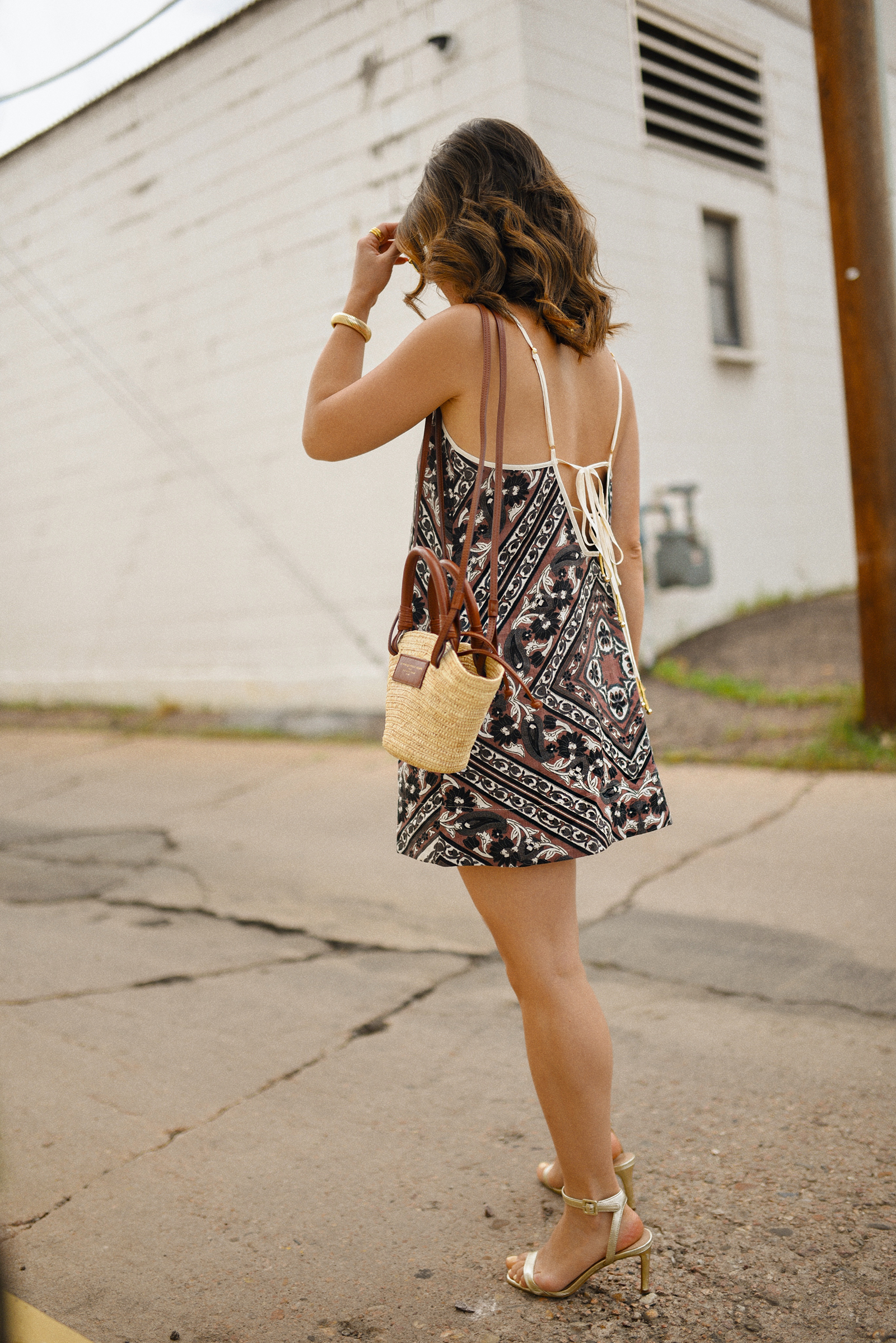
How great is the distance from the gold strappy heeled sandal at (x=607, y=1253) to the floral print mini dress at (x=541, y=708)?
1.97 feet

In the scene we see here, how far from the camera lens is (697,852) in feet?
14.0

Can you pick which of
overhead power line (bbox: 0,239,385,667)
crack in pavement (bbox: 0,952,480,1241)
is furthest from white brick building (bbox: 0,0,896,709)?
crack in pavement (bbox: 0,952,480,1241)

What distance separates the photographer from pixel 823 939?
3.33 metres

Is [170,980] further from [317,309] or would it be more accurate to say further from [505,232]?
[317,309]

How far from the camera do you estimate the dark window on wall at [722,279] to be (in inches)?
313

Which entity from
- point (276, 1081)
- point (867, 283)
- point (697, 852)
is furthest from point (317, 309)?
point (276, 1081)

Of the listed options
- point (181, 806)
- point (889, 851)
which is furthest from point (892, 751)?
point (181, 806)

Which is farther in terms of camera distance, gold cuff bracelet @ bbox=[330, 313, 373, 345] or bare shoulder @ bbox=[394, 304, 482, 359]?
gold cuff bracelet @ bbox=[330, 313, 373, 345]

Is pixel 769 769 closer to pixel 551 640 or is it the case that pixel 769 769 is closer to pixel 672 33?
pixel 551 640

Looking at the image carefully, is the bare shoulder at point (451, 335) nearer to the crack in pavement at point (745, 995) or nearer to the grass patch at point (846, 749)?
the crack in pavement at point (745, 995)

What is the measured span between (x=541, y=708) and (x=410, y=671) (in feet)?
0.72

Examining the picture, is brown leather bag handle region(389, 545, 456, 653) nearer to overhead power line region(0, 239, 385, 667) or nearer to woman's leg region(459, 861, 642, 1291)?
woman's leg region(459, 861, 642, 1291)

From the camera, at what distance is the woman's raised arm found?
1.70 m

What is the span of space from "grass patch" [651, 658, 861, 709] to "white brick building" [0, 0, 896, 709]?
38 cm
